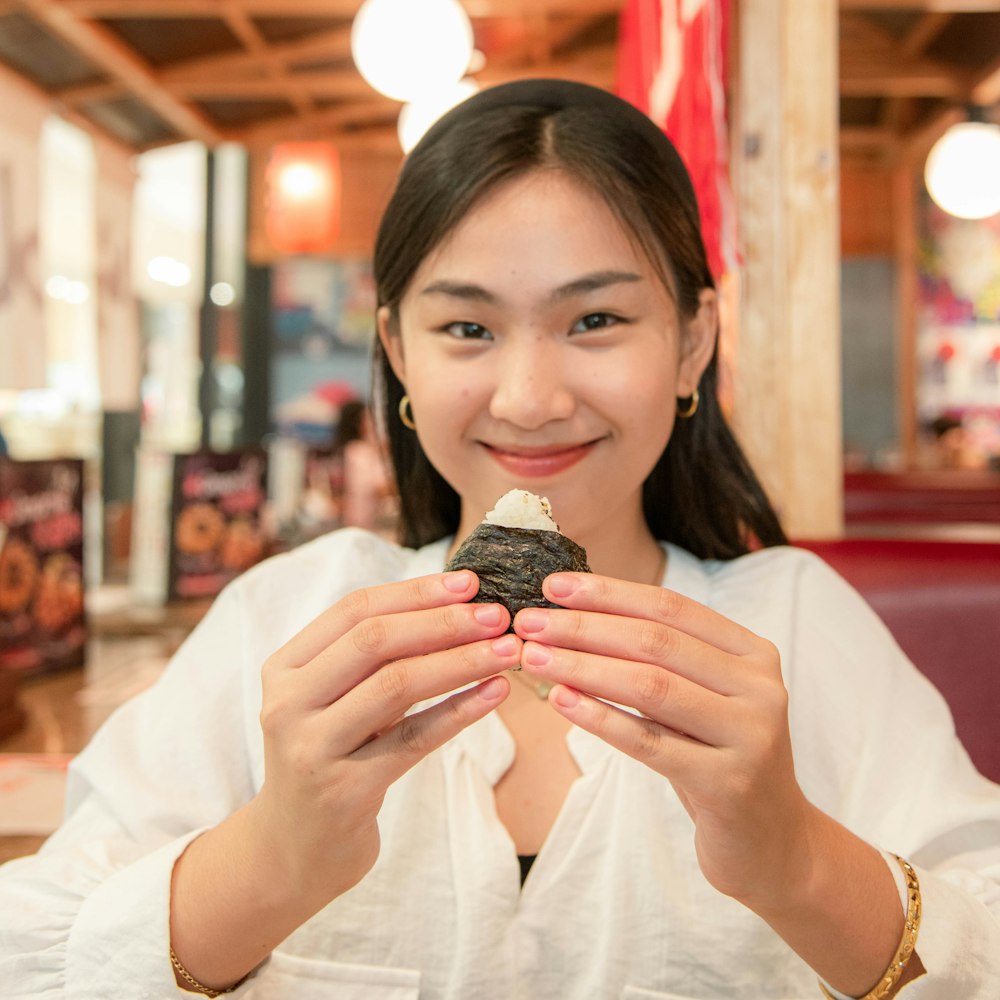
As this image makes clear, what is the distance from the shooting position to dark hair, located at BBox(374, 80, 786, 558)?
3.97ft

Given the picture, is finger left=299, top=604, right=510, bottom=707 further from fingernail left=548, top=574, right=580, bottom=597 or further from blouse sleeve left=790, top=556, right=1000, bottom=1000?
blouse sleeve left=790, top=556, right=1000, bottom=1000

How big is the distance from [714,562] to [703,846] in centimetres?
65

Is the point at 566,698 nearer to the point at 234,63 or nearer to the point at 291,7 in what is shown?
the point at 291,7

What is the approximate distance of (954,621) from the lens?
Answer: 152 cm

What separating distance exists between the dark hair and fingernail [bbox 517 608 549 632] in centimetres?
53

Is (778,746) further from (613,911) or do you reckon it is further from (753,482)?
(753,482)

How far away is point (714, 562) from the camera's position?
5.01 feet

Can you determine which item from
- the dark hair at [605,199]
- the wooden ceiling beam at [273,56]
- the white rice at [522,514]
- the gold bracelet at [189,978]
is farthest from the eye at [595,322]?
the wooden ceiling beam at [273,56]

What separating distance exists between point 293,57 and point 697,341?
5363 mm

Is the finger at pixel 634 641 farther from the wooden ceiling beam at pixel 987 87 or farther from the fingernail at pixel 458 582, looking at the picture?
the wooden ceiling beam at pixel 987 87

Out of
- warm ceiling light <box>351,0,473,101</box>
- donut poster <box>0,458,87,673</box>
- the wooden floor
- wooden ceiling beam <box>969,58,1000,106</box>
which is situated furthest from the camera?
wooden ceiling beam <box>969,58,1000,106</box>

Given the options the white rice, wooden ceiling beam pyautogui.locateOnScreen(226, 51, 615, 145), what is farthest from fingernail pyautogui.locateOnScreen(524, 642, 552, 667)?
wooden ceiling beam pyautogui.locateOnScreen(226, 51, 615, 145)

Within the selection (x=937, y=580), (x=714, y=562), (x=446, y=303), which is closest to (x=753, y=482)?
(x=714, y=562)

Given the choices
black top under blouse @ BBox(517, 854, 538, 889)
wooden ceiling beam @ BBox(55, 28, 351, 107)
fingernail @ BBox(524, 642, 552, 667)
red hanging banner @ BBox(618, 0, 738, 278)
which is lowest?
black top under blouse @ BBox(517, 854, 538, 889)
